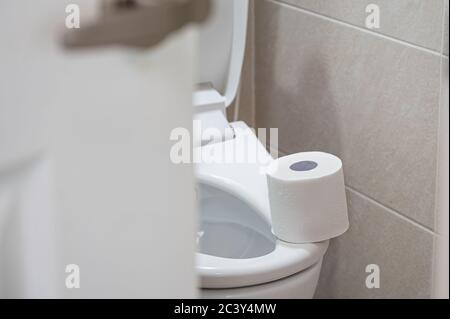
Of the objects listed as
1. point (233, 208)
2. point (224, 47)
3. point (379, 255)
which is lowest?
point (379, 255)

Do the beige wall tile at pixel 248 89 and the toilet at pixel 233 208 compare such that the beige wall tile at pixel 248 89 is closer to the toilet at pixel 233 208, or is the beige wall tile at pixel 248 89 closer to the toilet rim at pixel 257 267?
the toilet at pixel 233 208

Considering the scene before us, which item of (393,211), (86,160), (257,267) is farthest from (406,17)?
(86,160)

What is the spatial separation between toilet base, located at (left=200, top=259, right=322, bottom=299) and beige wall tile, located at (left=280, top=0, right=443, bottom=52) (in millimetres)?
341

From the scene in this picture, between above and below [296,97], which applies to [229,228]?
below

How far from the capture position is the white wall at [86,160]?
414 millimetres

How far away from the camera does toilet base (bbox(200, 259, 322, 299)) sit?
40.8 inches

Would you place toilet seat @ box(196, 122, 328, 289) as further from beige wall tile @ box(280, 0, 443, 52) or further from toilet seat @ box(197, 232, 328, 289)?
beige wall tile @ box(280, 0, 443, 52)

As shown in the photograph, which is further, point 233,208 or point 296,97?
point 296,97

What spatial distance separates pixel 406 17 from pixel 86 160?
794 millimetres

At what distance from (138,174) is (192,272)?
8 centimetres

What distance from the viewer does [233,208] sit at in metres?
1.25

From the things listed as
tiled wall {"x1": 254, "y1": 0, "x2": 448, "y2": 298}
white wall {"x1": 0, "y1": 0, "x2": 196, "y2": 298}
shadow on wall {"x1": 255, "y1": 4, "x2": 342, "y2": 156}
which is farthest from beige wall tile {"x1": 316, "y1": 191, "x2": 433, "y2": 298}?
white wall {"x1": 0, "y1": 0, "x2": 196, "y2": 298}

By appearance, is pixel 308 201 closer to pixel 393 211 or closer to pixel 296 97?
pixel 393 211
